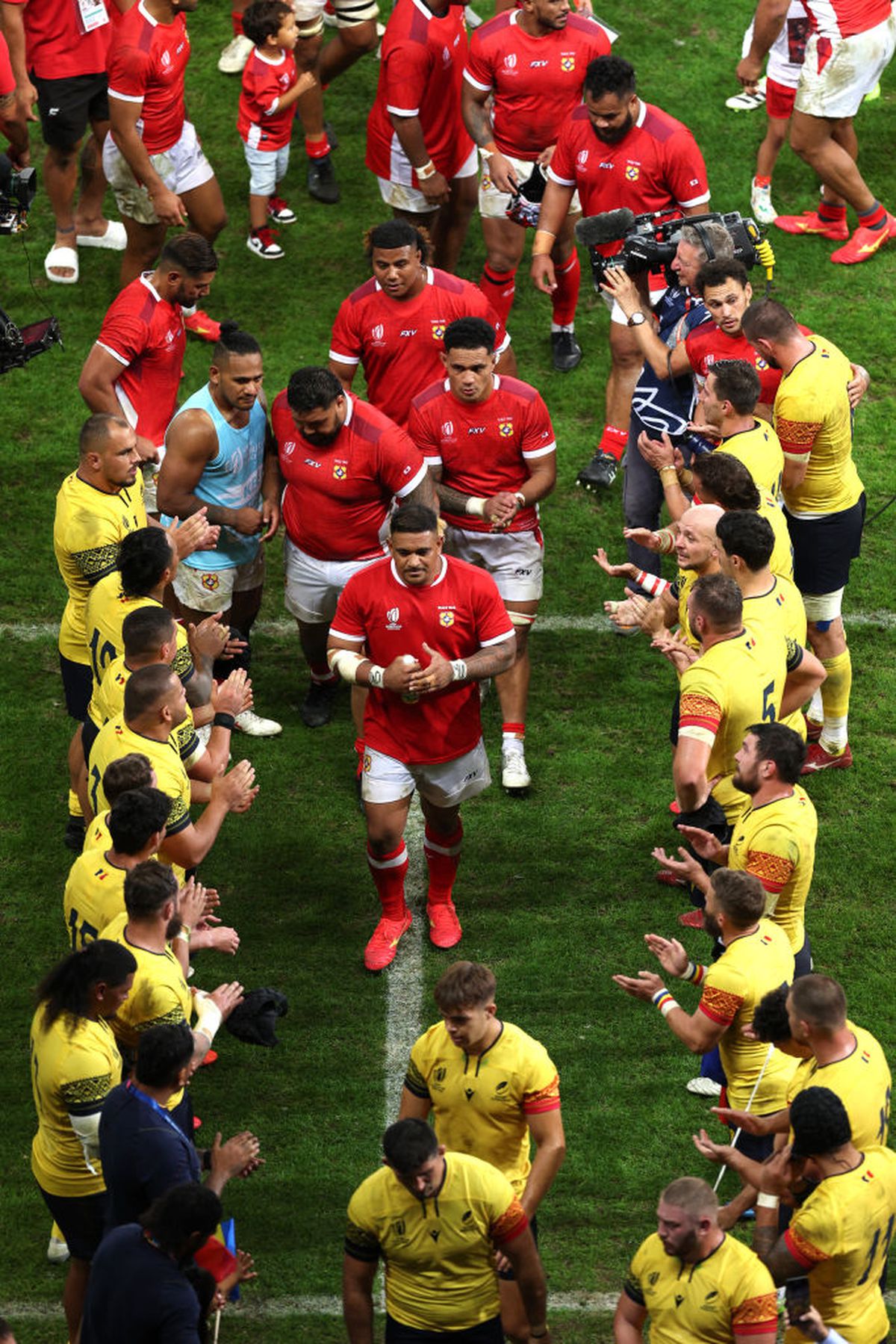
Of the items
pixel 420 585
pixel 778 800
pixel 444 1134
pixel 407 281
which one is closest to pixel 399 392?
pixel 407 281

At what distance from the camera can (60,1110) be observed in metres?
5.41

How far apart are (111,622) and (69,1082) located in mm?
2311

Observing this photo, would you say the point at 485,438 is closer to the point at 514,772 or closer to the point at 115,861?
the point at 514,772

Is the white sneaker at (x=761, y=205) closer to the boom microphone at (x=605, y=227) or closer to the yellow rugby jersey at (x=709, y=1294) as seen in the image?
the boom microphone at (x=605, y=227)

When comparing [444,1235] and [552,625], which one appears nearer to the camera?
[444,1235]

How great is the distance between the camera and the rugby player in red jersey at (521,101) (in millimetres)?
10352

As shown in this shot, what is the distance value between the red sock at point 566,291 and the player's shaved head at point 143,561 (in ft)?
15.2

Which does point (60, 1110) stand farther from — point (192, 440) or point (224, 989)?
point (192, 440)

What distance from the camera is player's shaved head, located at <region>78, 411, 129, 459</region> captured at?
24.4 ft

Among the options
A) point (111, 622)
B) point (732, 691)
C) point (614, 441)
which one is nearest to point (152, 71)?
point (614, 441)

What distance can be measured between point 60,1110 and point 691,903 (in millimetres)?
3330

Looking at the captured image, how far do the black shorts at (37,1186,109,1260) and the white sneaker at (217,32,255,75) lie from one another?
32.1 ft

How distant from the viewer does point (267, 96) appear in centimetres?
1138

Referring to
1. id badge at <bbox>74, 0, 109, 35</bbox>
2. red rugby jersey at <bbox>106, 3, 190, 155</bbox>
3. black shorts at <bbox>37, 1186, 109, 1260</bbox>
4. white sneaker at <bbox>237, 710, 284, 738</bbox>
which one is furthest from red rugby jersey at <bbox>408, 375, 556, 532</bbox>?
id badge at <bbox>74, 0, 109, 35</bbox>
